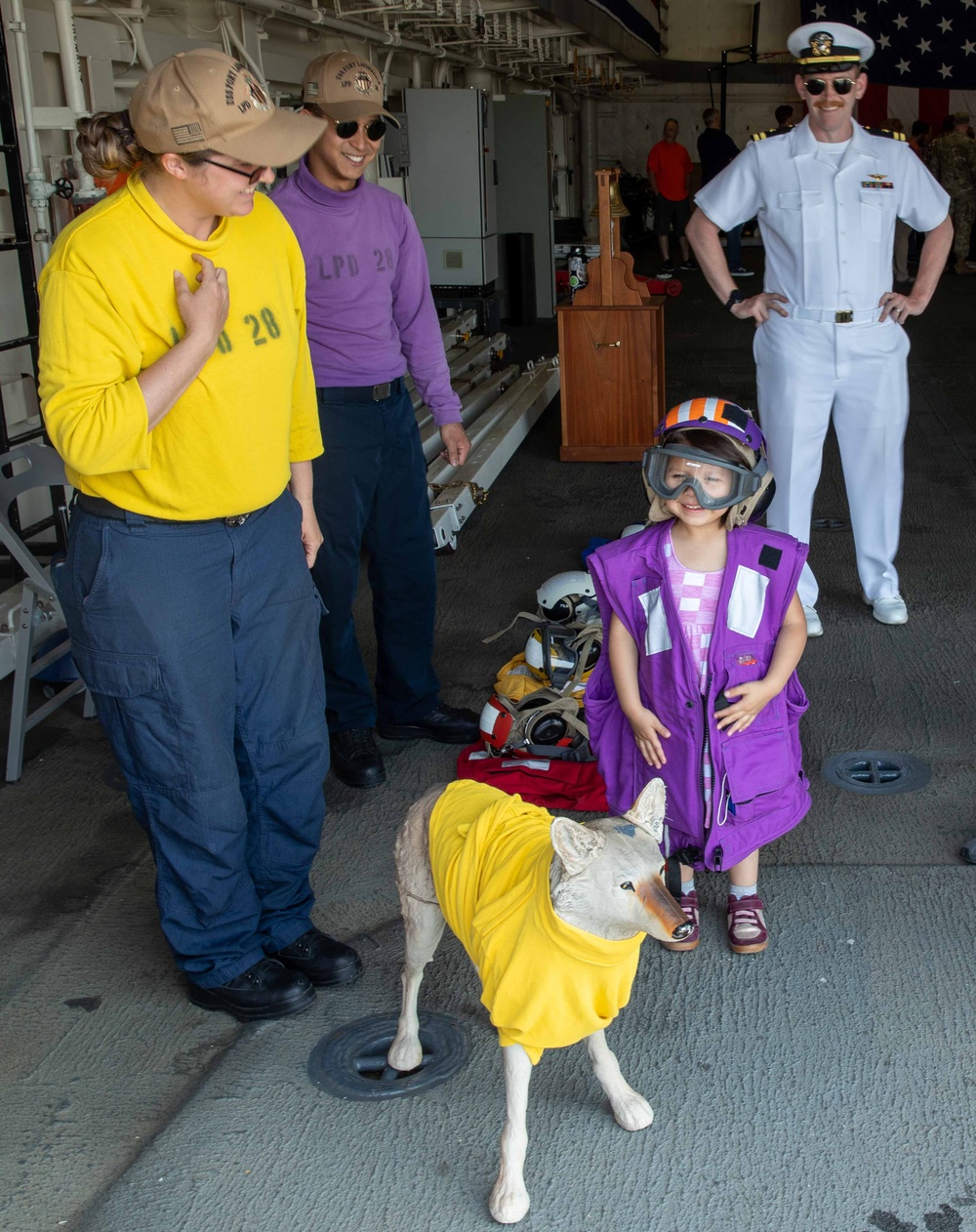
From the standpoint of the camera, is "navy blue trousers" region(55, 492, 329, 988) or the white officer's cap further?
the white officer's cap

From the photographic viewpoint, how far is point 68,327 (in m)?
2.13

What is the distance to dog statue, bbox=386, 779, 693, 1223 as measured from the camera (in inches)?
75.5

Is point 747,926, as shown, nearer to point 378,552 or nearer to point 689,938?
point 689,938

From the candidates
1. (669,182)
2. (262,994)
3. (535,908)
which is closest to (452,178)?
(669,182)

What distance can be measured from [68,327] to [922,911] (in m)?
2.38

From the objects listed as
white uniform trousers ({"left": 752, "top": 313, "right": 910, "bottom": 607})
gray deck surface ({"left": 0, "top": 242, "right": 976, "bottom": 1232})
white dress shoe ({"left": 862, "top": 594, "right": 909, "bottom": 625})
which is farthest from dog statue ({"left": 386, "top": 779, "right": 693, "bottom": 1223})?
white dress shoe ({"left": 862, "top": 594, "right": 909, "bottom": 625})

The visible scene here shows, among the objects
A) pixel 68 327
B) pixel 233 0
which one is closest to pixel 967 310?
pixel 233 0

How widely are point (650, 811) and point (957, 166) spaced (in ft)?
50.2

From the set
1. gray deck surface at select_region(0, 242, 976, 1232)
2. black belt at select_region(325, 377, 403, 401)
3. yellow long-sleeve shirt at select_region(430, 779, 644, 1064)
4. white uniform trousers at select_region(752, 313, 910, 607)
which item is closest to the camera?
yellow long-sleeve shirt at select_region(430, 779, 644, 1064)

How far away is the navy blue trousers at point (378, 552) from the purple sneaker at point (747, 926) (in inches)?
56.2

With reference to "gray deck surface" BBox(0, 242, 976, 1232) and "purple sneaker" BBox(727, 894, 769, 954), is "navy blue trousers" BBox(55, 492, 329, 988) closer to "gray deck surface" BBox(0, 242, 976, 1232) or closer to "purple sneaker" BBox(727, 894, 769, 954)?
"gray deck surface" BBox(0, 242, 976, 1232)

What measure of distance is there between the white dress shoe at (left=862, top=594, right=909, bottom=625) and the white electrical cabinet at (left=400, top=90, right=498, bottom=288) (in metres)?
6.44

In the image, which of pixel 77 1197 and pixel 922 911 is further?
pixel 922 911

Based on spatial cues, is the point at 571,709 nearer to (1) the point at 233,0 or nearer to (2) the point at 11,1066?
(2) the point at 11,1066
